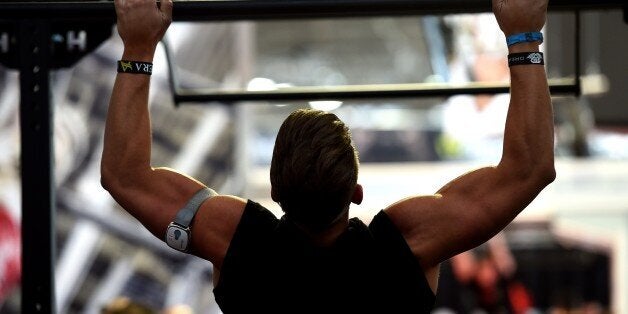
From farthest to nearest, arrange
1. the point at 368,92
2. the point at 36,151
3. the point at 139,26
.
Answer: the point at 368,92 < the point at 36,151 < the point at 139,26

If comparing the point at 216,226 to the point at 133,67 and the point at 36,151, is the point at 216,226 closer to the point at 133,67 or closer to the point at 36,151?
the point at 133,67

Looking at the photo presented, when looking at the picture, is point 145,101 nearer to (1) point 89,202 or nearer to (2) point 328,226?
(2) point 328,226

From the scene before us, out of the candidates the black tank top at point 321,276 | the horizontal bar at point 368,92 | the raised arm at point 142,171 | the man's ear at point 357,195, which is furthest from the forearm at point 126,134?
the horizontal bar at point 368,92

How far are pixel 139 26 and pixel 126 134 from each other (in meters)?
0.18

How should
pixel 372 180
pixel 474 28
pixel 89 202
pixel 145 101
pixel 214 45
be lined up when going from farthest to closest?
pixel 372 180 → pixel 474 28 → pixel 214 45 → pixel 89 202 → pixel 145 101

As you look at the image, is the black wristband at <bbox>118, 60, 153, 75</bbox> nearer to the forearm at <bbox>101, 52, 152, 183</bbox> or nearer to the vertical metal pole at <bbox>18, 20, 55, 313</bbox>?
the forearm at <bbox>101, 52, 152, 183</bbox>

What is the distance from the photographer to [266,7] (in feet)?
5.70

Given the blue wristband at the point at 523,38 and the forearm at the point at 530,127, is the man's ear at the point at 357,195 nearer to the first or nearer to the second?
the forearm at the point at 530,127

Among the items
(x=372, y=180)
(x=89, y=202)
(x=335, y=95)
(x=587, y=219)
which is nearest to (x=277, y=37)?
(x=372, y=180)

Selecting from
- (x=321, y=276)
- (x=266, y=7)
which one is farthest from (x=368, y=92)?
(x=321, y=276)

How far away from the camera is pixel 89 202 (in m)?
7.53

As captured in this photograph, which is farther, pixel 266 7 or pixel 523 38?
pixel 266 7

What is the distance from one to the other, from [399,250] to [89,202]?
6.24m

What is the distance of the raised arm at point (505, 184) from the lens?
5.13 feet
